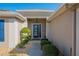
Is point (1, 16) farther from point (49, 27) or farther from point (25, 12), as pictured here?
point (49, 27)

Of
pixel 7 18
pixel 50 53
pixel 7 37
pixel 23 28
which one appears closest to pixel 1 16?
pixel 7 18

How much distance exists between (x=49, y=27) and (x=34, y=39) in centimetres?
321

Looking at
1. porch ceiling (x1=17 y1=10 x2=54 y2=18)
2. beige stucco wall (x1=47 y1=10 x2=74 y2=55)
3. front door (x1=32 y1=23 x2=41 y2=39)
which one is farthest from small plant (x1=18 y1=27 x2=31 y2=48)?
beige stucco wall (x1=47 y1=10 x2=74 y2=55)

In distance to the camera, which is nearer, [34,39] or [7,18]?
[7,18]

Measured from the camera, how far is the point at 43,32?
2097 centimetres

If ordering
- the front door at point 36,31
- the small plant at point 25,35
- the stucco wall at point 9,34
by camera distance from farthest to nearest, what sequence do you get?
the front door at point 36,31, the small plant at point 25,35, the stucco wall at point 9,34

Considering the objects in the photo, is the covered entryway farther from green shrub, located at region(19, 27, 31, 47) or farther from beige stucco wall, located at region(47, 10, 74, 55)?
beige stucco wall, located at region(47, 10, 74, 55)

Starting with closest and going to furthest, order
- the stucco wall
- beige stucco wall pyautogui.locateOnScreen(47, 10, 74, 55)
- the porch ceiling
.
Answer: beige stucco wall pyautogui.locateOnScreen(47, 10, 74, 55) < the stucco wall < the porch ceiling

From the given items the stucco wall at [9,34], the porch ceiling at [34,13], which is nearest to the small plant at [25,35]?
the stucco wall at [9,34]

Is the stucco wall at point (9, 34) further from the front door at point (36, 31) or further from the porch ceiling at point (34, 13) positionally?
the porch ceiling at point (34, 13)

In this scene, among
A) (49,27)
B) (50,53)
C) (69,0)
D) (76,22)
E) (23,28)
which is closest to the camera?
(69,0)

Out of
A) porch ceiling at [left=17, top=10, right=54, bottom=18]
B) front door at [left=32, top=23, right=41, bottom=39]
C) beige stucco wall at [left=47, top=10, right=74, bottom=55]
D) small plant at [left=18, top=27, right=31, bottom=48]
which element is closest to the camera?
beige stucco wall at [left=47, top=10, right=74, bottom=55]

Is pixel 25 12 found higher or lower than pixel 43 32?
higher

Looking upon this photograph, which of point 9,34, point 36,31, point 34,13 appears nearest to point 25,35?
point 36,31
